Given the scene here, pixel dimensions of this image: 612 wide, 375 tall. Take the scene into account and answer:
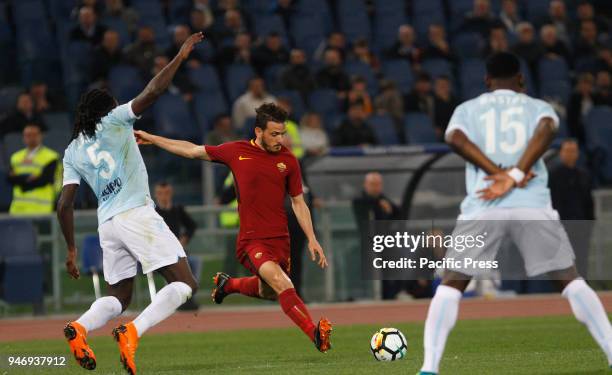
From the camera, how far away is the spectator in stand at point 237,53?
21.8 metres

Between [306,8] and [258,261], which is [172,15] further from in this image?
[258,261]

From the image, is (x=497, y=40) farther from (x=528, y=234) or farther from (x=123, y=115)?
(x=528, y=234)

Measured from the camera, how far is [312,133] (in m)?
19.9

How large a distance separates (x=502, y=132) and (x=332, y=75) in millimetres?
13620

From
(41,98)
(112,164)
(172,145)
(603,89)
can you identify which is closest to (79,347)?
(112,164)

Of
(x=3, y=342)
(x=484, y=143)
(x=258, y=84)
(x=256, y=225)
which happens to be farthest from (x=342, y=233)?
(x=484, y=143)

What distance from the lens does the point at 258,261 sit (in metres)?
11.4

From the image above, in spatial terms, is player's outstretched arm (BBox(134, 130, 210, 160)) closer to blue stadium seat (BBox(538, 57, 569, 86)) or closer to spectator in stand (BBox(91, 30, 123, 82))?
spectator in stand (BBox(91, 30, 123, 82))

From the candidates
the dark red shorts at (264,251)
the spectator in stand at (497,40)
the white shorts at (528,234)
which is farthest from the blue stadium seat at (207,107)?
the white shorts at (528,234)

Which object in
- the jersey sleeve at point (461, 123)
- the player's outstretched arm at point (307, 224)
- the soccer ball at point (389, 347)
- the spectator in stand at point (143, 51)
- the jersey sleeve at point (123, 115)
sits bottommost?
the soccer ball at point (389, 347)

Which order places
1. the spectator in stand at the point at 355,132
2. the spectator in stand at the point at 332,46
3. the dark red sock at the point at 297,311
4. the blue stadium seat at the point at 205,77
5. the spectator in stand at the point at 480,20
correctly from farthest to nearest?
1. the spectator in stand at the point at 480,20
2. the spectator in stand at the point at 332,46
3. the blue stadium seat at the point at 205,77
4. the spectator in stand at the point at 355,132
5. the dark red sock at the point at 297,311

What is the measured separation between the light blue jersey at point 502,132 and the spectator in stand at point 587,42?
16357 millimetres

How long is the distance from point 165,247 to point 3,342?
486cm

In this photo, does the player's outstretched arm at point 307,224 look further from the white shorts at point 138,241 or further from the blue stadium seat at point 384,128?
the blue stadium seat at point 384,128
